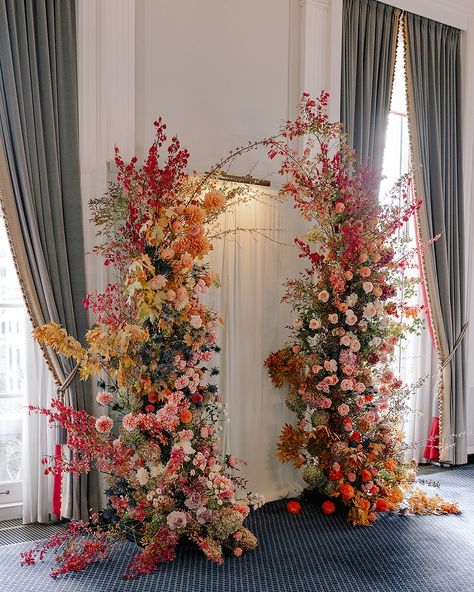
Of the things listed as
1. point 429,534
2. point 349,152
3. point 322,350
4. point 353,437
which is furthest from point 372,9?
point 429,534

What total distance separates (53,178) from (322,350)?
214 centimetres

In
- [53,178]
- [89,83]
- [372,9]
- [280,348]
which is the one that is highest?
[372,9]

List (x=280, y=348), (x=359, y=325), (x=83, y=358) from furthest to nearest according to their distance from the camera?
(x=280, y=348) < (x=359, y=325) < (x=83, y=358)

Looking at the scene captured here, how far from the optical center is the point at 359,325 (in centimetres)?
428

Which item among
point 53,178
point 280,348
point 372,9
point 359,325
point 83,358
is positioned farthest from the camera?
point 372,9

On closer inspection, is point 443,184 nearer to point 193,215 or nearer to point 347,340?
point 347,340

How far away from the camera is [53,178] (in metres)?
3.85

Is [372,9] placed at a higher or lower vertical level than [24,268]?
higher

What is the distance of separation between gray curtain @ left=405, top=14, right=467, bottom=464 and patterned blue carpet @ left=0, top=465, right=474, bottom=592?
1.64m

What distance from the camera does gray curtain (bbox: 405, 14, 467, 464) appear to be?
5559 millimetres

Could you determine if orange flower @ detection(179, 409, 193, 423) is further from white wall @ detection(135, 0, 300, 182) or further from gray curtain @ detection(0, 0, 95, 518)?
white wall @ detection(135, 0, 300, 182)

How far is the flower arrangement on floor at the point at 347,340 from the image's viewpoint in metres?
4.26

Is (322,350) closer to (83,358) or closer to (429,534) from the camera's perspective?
(429,534)

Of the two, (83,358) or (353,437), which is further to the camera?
(353,437)
